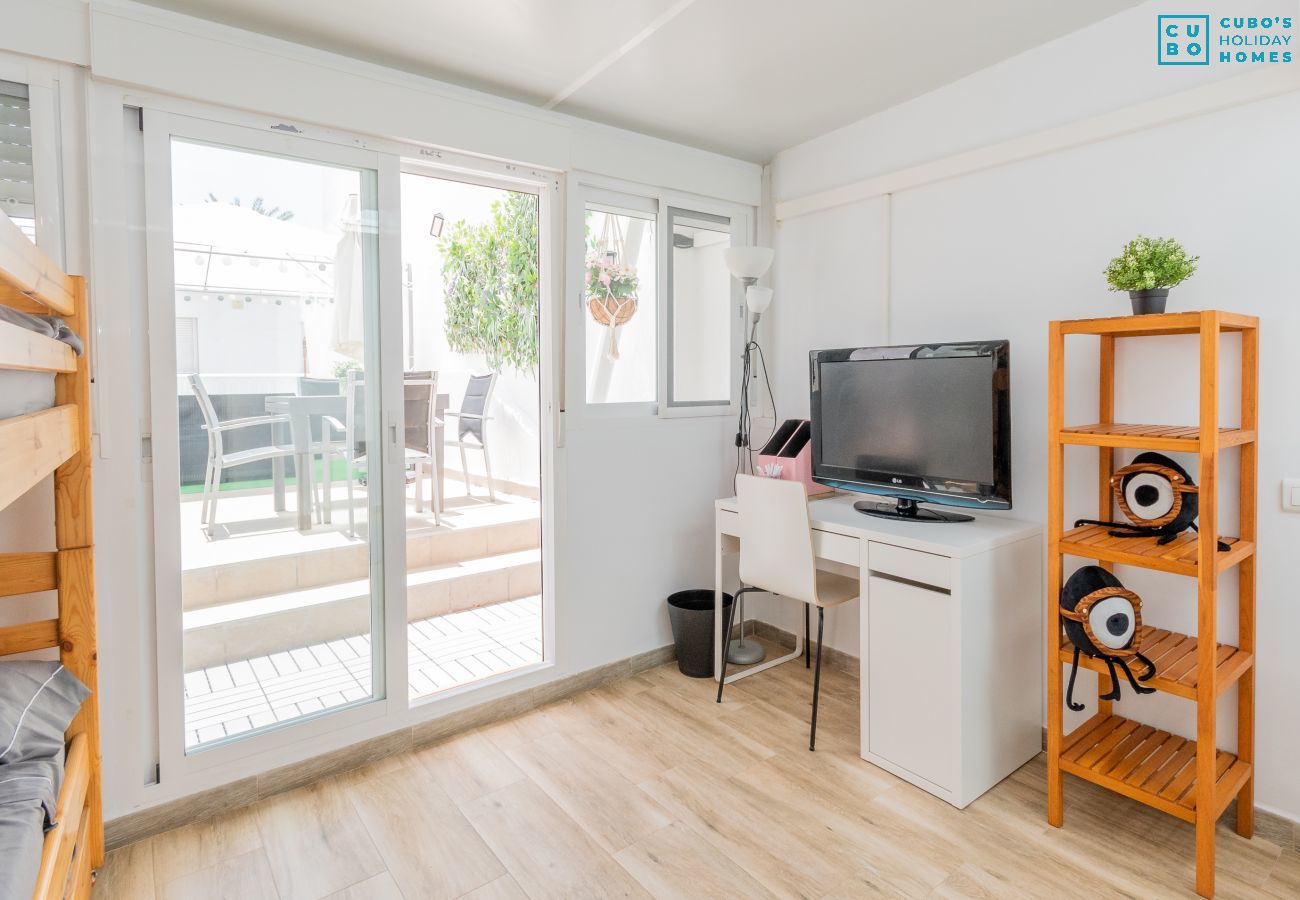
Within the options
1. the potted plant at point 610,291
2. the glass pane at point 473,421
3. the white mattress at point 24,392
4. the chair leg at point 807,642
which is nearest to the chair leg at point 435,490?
the glass pane at point 473,421

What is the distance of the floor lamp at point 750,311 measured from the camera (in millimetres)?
3160

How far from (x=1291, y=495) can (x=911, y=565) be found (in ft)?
3.34

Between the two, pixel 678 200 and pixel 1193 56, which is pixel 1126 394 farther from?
pixel 678 200

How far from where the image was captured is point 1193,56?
6.89 ft

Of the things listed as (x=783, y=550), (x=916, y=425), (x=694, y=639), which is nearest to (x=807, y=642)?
(x=694, y=639)

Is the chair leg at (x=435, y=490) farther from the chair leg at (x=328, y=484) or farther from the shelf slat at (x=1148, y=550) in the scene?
the shelf slat at (x=1148, y=550)

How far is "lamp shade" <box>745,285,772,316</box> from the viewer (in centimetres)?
324

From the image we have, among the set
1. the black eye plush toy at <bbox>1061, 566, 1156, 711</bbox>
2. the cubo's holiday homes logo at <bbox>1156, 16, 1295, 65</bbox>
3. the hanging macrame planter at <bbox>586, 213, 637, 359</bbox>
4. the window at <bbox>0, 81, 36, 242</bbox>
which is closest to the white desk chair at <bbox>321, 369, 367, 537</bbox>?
the window at <bbox>0, 81, 36, 242</bbox>

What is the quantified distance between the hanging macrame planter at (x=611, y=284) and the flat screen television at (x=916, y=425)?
0.87 m

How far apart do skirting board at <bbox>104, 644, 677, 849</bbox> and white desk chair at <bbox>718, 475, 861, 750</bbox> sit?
601 millimetres

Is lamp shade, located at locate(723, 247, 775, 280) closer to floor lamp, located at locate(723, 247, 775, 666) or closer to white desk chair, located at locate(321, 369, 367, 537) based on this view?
floor lamp, located at locate(723, 247, 775, 666)

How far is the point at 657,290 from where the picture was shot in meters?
3.30

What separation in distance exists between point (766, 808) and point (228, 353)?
221cm

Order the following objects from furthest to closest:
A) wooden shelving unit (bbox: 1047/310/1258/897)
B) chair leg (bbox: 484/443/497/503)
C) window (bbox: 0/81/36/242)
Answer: chair leg (bbox: 484/443/497/503), window (bbox: 0/81/36/242), wooden shelving unit (bbox: 1047/310/1258/897)
